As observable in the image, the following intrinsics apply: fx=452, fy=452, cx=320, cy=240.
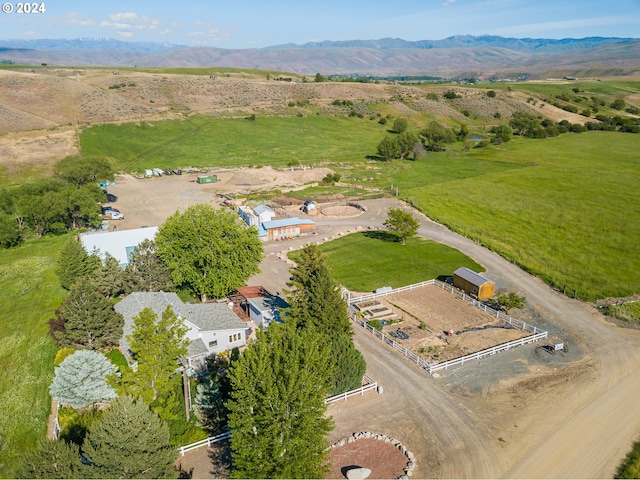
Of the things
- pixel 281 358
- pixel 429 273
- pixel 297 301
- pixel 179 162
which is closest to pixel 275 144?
pixel 179 162

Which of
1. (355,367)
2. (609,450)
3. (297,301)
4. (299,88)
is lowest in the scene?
(609,450)

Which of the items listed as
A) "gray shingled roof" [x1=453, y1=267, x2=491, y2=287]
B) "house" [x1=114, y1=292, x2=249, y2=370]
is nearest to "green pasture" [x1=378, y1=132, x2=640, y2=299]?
"gray shingled roof" [x1=453, y1=267, x2=491, y2=287]

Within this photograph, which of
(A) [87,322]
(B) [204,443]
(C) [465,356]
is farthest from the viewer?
(C) [465,356]

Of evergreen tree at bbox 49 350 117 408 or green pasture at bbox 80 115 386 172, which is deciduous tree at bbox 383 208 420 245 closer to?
evergreen tree at bbox 49 350 117 408

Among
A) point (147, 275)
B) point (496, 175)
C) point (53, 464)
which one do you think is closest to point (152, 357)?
point (53, 464)

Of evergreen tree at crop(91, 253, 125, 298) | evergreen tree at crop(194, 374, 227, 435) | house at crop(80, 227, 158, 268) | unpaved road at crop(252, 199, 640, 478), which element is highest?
house at crop(80, 227, 158, 268)

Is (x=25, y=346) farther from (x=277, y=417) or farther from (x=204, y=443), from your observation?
(x=277, y=417)

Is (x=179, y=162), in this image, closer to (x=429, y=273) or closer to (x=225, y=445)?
(x=429, y=273)
